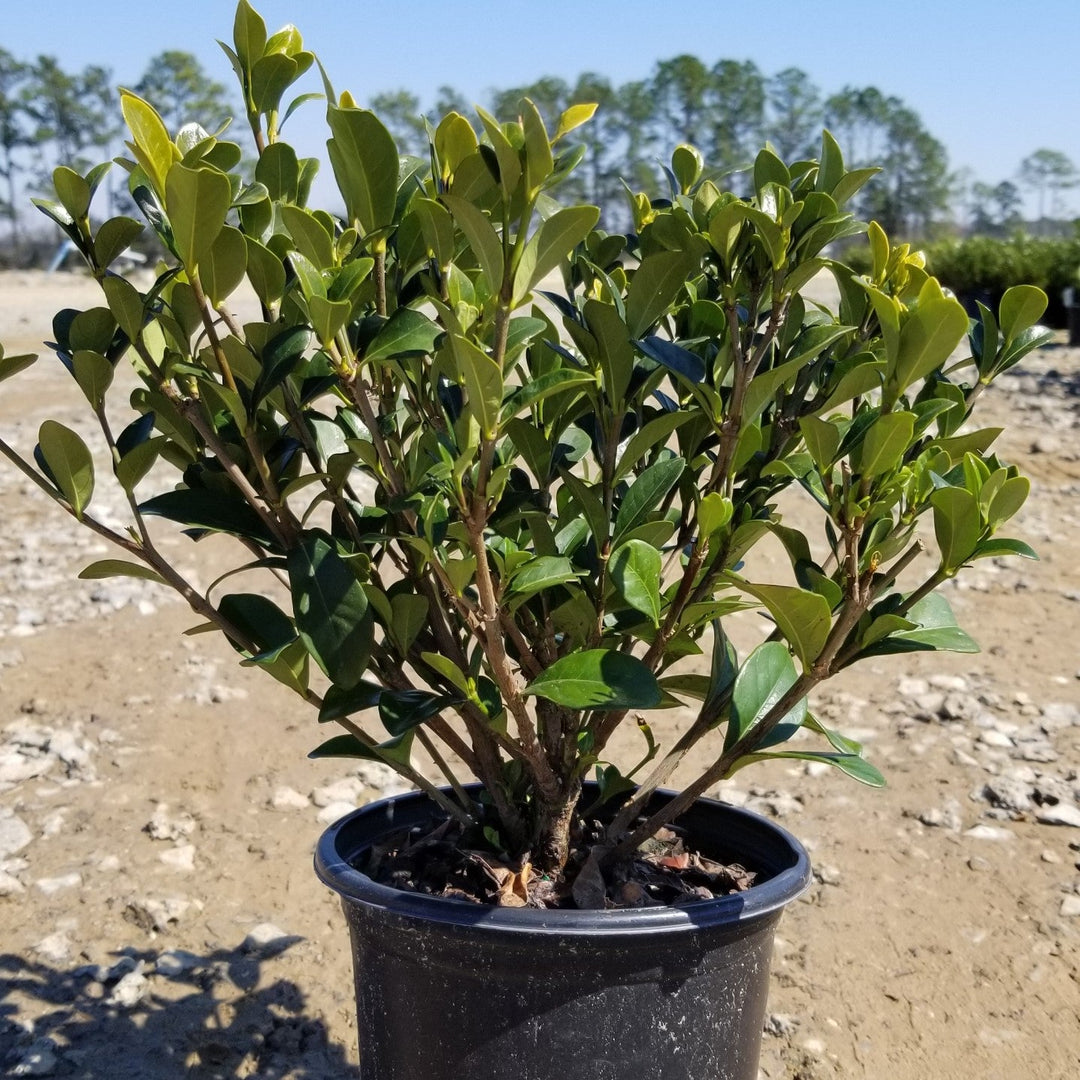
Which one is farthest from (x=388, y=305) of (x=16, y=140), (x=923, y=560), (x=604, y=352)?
(x=16, y=140)

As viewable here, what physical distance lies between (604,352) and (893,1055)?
4.85 feet

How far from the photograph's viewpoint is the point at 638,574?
1113 mm

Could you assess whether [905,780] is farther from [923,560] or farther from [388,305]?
[388,305]

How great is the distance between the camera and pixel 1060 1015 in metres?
2.04

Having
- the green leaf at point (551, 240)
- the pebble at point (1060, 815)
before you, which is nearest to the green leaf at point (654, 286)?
the green leaf at point (551, 240)

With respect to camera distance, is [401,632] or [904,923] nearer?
[401,632]

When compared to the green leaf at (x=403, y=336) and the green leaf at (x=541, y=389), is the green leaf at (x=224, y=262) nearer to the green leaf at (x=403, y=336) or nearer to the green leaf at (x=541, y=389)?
the green leaf at (x=403, y=336)

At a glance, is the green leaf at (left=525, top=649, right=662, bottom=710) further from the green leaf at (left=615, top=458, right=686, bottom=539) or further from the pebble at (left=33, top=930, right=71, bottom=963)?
the pebble at (left=33, top=930, right=71, bottom=963)

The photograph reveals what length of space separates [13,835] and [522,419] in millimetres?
1946

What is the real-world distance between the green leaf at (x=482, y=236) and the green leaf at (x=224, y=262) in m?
0.20

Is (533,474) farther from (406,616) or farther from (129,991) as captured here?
(129,991)

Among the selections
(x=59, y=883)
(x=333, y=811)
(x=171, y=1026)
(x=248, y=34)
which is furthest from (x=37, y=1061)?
(x=248, y=34)

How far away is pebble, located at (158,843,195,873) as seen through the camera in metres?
2.48

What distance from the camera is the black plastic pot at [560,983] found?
3.78ft
